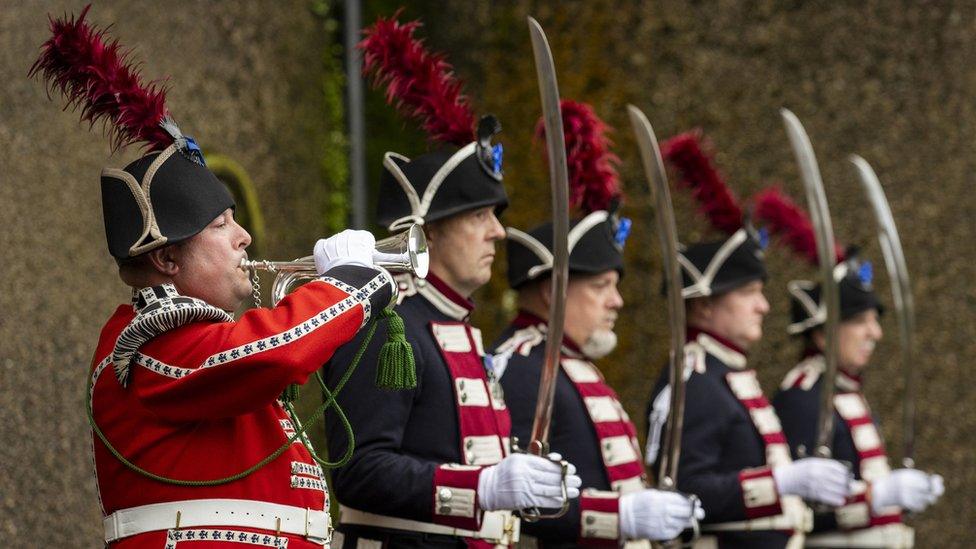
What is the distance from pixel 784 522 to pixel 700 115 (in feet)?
8.90

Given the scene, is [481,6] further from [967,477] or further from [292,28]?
[967,477]

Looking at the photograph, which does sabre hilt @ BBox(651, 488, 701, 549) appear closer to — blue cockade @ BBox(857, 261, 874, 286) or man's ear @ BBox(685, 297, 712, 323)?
man's ear @ BBox(685, 297, 712, 323)

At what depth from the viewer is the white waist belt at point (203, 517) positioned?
315cm

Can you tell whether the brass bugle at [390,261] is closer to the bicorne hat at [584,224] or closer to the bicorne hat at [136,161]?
the bicorne hat at [136,161]

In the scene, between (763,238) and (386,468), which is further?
(763,238)

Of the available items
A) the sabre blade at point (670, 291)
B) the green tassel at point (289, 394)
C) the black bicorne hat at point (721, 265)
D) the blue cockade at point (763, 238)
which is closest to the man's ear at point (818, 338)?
the blue cockade at point (763, 238)

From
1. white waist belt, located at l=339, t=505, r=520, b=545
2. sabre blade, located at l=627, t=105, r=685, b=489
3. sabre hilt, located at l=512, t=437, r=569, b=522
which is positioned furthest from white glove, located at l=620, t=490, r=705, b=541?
sabre hilt, located at l=512, t=437, r=569, b=522

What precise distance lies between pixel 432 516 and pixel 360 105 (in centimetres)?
413

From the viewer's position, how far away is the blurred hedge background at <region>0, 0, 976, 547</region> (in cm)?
692

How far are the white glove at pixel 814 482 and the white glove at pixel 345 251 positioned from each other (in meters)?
2.75

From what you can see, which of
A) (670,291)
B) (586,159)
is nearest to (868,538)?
(670,291)

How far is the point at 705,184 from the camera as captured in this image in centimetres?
648

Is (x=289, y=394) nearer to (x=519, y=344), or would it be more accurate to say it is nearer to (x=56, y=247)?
(x=519, y=344)

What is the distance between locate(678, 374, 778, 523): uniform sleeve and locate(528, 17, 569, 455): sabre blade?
5.72ft
